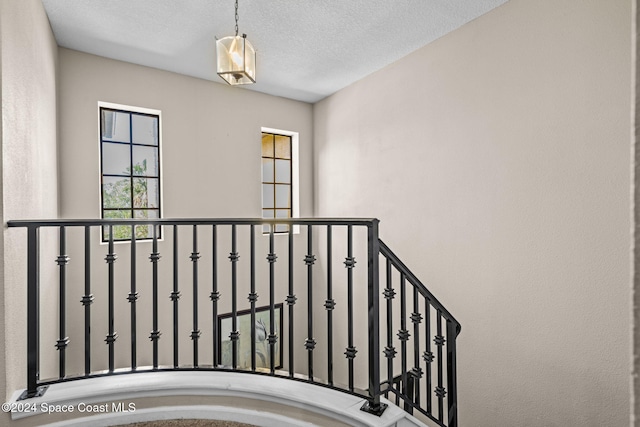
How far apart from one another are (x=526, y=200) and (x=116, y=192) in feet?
13.4

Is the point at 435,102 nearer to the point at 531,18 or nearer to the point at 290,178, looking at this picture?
the point at 531,18

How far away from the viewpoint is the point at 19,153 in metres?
1.86

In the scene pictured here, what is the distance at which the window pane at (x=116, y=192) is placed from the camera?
3.78 metres

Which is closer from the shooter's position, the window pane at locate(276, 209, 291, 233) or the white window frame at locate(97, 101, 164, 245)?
the white window frame at locate(97, 101, 164, 245)

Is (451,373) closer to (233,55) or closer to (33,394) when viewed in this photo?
(33,394)

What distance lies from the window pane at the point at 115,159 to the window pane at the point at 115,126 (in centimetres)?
8

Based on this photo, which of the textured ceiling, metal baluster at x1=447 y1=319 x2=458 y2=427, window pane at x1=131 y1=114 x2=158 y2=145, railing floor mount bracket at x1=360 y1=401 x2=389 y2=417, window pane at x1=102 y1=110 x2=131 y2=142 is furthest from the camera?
window pane at x1=131 y1=114 x2=158 y2=145

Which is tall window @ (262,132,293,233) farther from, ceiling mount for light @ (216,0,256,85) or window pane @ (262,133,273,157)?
ceiling mount for light @ (216,0,256,85)

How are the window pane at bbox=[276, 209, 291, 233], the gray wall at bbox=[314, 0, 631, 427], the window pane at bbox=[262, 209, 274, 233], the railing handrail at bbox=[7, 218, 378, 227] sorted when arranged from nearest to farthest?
the railing handrail at bbox=[7, 218, 378, 227] → the gray wall at bbox=[314, 0, 631, 427] → the window pane at bbox=[262, 209, 274, 233] → the window pane at bbox=[276, 209, 291, 233]

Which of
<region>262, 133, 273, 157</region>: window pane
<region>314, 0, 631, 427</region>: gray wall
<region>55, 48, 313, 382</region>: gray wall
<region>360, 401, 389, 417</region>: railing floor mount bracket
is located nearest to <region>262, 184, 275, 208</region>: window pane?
<region>55, 48, 313, 382</region>: gray wall

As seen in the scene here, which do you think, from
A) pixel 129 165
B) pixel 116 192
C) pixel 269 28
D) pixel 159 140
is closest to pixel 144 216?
pixel 116 192

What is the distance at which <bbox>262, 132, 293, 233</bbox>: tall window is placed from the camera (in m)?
5.00

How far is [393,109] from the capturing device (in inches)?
152

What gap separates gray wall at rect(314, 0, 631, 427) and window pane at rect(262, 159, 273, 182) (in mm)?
1998
